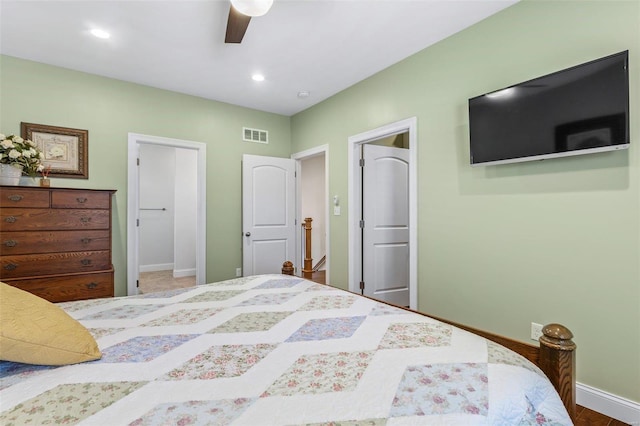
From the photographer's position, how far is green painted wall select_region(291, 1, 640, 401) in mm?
1774

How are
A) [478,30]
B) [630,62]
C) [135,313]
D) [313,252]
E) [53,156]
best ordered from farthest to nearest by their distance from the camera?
[313,252], [53,156], [478,30], [630,62], [135,313]

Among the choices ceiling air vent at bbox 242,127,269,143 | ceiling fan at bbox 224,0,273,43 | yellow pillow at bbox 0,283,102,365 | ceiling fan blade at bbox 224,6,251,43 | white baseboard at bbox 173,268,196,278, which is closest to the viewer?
yellow pillow at bbox 0,283,102,365

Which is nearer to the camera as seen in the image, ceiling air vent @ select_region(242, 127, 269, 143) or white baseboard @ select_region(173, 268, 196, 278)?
ceiling air vent @ select_region(242, 127, 269, 143)

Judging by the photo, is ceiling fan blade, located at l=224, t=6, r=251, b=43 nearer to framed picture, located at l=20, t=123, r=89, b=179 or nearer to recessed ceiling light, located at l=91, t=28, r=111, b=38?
recessed ceiling light, located at l=91, t=28, r=111, b=38

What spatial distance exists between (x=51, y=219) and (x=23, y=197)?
243 millimetres

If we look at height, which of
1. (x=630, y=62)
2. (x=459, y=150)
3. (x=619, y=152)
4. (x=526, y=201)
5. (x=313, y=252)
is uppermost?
(x=630, y=62)

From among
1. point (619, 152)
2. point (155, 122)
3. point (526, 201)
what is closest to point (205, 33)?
point (155, 122)

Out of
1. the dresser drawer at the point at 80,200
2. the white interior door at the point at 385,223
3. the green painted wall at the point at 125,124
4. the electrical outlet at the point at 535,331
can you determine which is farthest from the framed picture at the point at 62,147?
the electrical outlet at the point at 535,331

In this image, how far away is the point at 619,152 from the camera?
5.76 ft

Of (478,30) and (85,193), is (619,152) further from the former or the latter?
(85,193)

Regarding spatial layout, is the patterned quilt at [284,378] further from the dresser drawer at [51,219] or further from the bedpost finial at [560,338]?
the dresser drawer at [51,219]

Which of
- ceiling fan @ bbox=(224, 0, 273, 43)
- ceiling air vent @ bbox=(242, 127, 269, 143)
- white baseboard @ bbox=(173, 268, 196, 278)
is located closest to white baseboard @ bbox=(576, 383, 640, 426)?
ceiling fan @ bbox=(224, 0, 273, 43)

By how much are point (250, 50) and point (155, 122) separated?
61.1 inches

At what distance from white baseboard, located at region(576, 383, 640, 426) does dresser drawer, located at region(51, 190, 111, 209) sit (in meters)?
3.78
